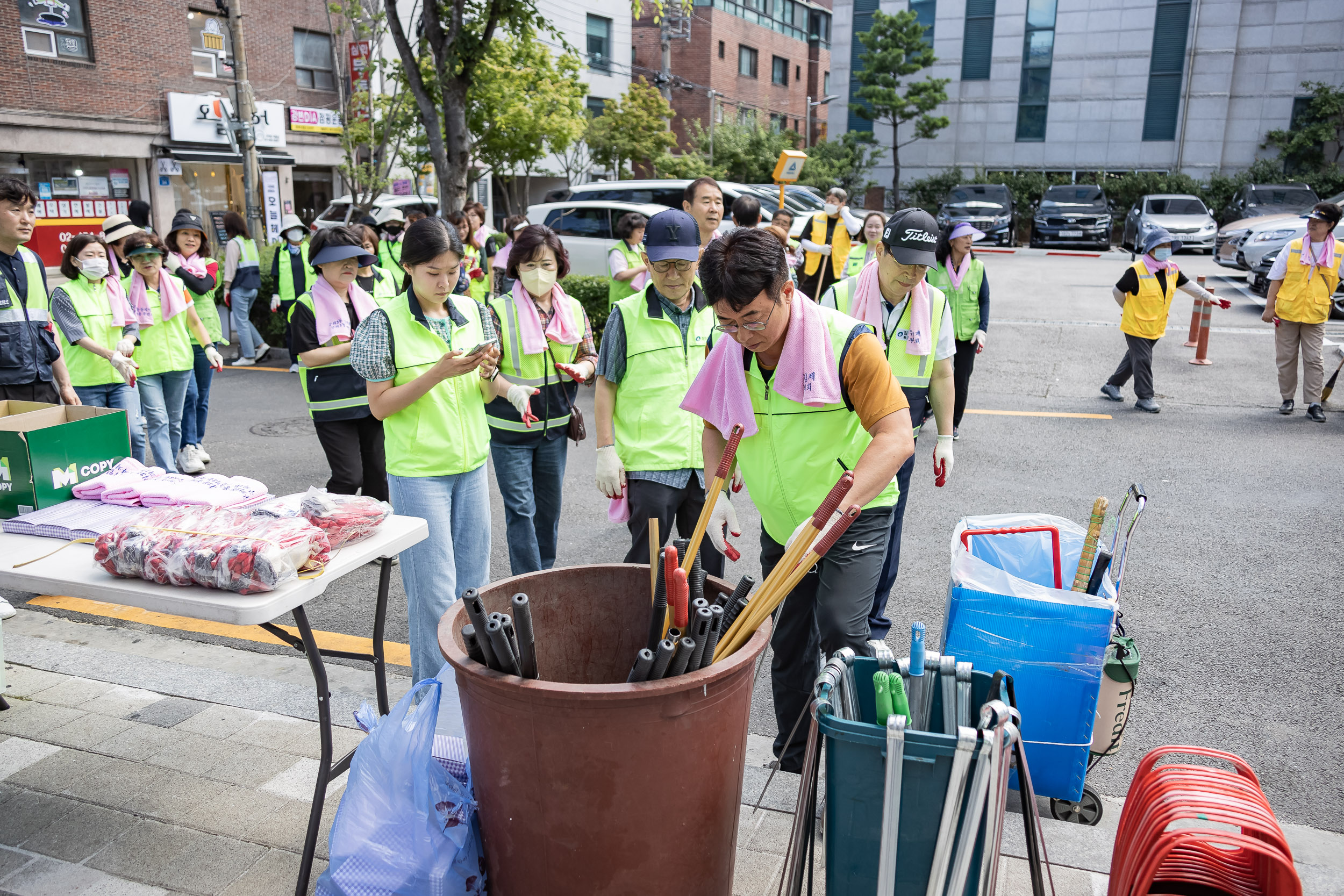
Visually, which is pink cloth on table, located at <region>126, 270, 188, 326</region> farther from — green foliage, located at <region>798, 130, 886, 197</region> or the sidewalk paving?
green foliage, located at <region>798, 130, 886, 197</region>

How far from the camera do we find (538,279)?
14.7ft

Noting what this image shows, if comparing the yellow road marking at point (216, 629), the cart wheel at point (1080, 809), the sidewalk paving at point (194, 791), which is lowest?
the yellow road marking at point (216, 629)

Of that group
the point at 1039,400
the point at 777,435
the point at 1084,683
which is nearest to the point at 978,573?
the point at 1084,683

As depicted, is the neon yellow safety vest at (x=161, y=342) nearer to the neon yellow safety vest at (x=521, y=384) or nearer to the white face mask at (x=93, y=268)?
the white face mask at (x=93, y=268)

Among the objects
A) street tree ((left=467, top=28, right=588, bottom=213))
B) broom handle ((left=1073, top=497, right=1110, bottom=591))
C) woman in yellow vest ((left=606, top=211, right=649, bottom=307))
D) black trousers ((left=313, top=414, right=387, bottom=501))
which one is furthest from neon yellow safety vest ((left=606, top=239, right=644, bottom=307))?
street tree ((left=467, top=28, right=588, bottom=213))

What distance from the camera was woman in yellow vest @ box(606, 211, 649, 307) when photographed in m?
7.20

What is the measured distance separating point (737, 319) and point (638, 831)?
1.38 m

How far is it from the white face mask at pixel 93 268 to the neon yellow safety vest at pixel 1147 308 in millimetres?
8337

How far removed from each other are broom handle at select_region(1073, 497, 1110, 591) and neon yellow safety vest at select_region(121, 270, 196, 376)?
601cm

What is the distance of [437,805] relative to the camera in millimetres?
2549

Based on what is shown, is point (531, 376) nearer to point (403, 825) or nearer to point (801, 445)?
point (801, 445)

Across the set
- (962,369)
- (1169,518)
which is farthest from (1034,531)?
(962,369)

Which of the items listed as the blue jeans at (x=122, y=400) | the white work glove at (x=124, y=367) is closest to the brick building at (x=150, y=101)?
the blue jeans at (x=122, y=400)

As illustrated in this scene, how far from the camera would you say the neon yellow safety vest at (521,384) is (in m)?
4.50
